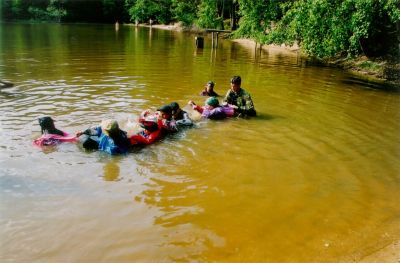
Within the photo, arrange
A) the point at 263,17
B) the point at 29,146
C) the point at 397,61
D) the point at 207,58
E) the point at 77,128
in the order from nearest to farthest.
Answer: the point at 29,146 < the point at 77,128 < the point at 397,61 < the point at 263,17 < the point at 207,58

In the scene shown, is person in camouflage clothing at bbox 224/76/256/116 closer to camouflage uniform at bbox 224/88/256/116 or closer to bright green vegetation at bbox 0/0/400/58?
camouflage uniform at bbox 224/88/256/116

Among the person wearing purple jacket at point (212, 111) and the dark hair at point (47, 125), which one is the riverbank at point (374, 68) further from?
the dark hair at point (47, 125)

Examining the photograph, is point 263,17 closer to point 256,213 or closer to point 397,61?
point 397,61

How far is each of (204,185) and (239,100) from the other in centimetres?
554

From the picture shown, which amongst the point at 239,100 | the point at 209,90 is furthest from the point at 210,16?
the point at 239,100

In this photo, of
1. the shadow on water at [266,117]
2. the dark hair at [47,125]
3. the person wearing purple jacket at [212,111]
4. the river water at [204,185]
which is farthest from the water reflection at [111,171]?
the shadow on water at [266,117]

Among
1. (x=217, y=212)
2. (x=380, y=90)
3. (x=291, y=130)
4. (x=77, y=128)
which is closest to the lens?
(x=217, y=212)

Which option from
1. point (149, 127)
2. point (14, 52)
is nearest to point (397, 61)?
point (149, 127)

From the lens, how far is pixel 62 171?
26.1 ft

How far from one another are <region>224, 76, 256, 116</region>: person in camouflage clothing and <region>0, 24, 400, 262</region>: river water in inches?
14.2

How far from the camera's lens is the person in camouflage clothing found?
12.5 metres

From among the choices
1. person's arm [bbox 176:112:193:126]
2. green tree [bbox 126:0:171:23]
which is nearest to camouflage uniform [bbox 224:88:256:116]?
person's arm [bbox 176:112:193:126]

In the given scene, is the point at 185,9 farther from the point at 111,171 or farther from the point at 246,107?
the point at 111,171

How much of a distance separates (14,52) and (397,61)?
2326cm
